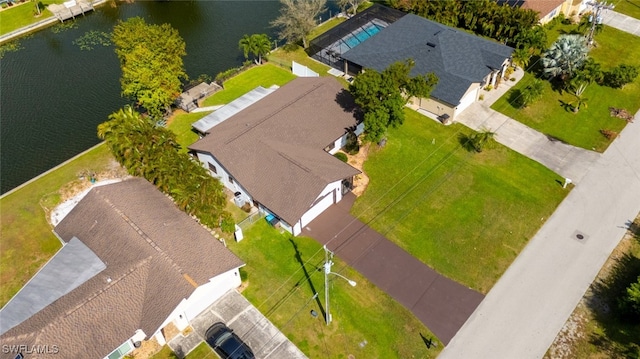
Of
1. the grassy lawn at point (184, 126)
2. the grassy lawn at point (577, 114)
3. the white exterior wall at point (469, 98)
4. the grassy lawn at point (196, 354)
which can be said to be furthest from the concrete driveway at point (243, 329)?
the grassy lawn at point (577, 114)

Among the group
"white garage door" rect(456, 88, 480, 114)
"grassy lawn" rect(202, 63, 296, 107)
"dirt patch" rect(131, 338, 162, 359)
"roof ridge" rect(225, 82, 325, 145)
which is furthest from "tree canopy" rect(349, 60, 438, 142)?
"dirt patch" rect(131, 338, 162, 359)

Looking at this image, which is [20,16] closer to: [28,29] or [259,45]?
[28,29]

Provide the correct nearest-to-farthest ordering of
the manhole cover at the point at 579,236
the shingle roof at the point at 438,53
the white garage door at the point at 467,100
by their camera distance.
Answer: the manhole cover at the point at 579,236 < the shingle roof at the point at 438,53 < the white garage door at the point at 467,100

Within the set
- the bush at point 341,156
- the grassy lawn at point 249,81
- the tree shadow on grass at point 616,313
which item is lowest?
the tree shadow on grass at point 616,313

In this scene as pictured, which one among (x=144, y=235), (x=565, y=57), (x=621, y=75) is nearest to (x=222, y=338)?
(x=144, y=235)

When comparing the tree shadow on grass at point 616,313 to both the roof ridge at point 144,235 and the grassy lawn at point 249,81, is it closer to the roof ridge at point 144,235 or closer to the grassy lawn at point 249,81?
the roof ridge at point 144,235
